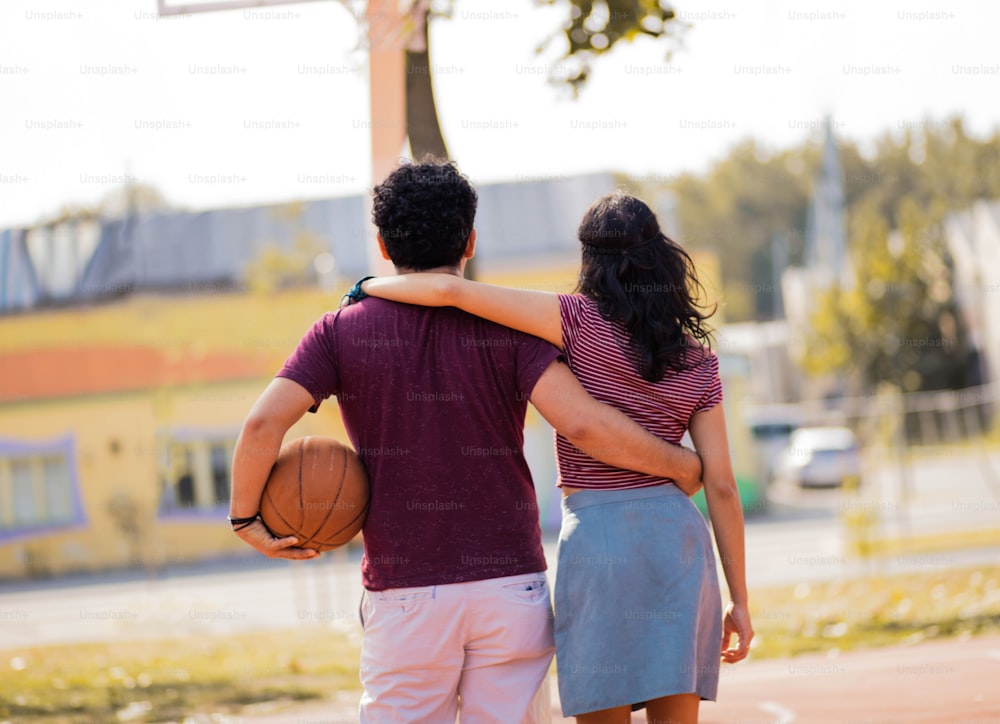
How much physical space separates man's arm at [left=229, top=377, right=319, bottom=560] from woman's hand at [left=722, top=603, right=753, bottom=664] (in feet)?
4.55

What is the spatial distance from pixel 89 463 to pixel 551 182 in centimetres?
1352

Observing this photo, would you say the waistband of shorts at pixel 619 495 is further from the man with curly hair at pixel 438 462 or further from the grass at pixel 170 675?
the grass at pixel 170 675

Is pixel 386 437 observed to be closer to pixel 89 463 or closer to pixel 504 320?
pixel 504 320

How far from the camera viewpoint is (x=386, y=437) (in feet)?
10.4

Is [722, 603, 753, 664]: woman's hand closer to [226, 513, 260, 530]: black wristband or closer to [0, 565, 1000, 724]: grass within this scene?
[226, 513, 260, 530]: black wristband

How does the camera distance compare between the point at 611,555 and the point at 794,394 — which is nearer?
the point at 611,555

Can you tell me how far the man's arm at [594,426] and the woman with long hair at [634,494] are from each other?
73mm

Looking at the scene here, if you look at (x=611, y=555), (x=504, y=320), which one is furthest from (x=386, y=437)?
(x=611, y=555)

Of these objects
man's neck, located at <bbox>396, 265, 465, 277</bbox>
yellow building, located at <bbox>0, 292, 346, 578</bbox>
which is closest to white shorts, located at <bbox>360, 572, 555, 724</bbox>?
man's neck, located at <bbox>396, 265, 465, 277</bbox>

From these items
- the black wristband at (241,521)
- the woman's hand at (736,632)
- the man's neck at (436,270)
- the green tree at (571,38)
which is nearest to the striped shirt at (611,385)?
the man's neck at (436,270)

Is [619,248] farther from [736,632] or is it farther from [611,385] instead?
[736,632]

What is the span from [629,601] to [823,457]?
29177mm

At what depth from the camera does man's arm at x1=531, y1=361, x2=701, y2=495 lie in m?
3.23

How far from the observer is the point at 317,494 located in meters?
3.25
